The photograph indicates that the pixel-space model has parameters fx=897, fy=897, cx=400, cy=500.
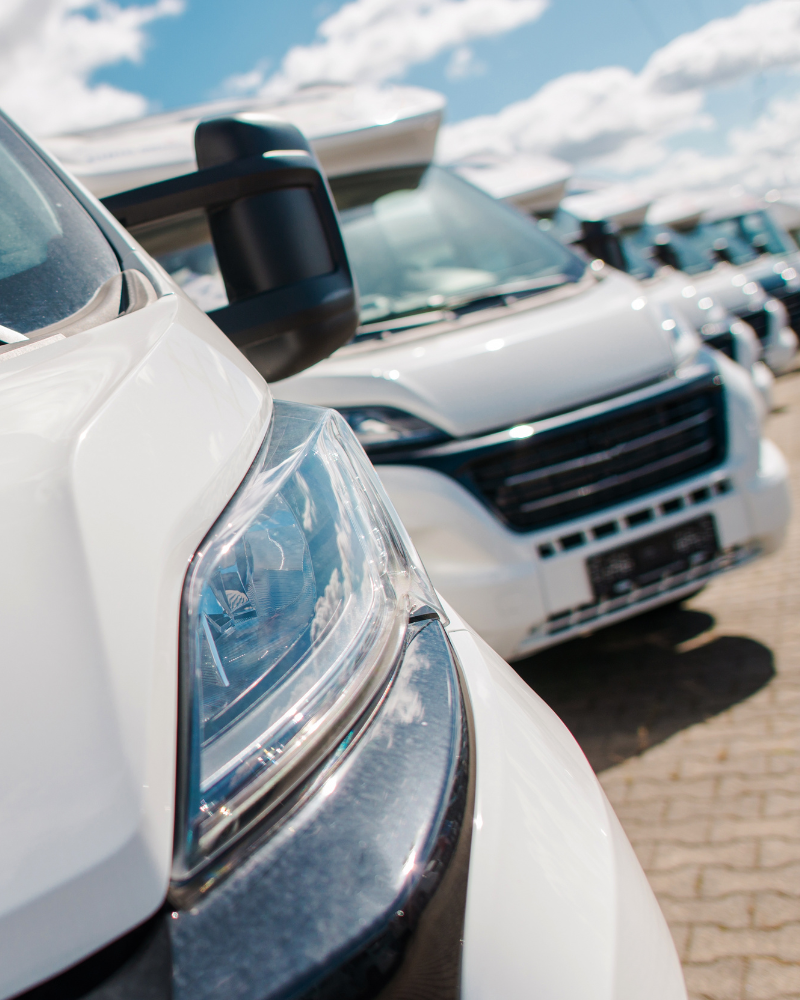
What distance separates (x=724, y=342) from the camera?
4.82 meters

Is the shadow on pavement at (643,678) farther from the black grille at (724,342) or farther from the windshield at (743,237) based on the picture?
the windshield at (743,237)

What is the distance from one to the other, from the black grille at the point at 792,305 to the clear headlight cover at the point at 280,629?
12.4 metres

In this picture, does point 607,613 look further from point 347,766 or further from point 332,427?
point 347,766

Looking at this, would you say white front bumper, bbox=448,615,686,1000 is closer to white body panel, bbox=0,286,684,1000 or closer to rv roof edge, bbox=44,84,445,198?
white body panel, bbox=0,286,684,1000

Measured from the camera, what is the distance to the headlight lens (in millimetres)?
2957

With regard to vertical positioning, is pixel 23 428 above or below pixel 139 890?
above

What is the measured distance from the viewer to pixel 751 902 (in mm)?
2188

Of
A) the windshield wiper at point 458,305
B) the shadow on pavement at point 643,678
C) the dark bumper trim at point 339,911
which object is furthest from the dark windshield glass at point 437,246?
the dark bumper trim at point 339,911

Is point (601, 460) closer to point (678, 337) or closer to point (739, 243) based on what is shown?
point (678, 337)

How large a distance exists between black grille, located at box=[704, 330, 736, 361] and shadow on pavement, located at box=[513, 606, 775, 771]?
145 centimetres

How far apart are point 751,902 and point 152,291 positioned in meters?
1.97

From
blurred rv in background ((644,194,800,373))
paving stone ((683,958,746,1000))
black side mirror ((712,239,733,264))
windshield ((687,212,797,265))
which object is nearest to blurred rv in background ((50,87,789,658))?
paving stone ((683,958,746,1000))

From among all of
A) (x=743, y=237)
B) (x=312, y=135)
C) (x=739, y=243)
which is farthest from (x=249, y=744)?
(x=743, y=237)

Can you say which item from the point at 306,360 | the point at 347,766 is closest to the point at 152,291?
the point at 306,360
